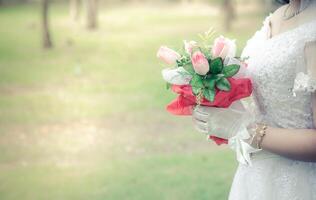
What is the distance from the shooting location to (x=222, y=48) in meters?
1.16

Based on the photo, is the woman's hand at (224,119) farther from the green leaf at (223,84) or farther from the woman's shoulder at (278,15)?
the woman's shoulder at (278,15)

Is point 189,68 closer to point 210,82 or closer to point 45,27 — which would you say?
point 210,82

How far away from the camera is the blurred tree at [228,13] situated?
5.97 meters

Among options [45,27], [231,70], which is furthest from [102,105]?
[231,70]

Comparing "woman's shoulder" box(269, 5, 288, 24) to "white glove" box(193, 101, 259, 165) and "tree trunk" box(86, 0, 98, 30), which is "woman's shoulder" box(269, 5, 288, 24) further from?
"tree trunk" box(86, 0, 98, 30)

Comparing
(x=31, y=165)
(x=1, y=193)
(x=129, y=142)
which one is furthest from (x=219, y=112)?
(x=129, y=142)

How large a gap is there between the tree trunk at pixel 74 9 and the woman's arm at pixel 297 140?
4735mm

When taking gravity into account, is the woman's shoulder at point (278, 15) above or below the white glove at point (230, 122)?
above

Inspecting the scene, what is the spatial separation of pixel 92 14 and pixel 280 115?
4.77 m

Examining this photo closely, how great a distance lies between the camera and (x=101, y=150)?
3.83 m

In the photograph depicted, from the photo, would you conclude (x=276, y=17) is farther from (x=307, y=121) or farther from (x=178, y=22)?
(x=178, y=22)

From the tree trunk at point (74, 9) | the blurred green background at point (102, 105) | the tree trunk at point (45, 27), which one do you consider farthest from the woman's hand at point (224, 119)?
the tree trunk at point (74, 9)

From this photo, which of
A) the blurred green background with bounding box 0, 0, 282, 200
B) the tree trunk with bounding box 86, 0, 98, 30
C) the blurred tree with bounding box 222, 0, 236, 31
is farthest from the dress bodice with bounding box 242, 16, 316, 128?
the blurred tree with bounding box 222, 0, 236, 31

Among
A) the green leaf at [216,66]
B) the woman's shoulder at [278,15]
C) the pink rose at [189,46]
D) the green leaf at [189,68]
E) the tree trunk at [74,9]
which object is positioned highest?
the woman's shoulder at [278,15]
